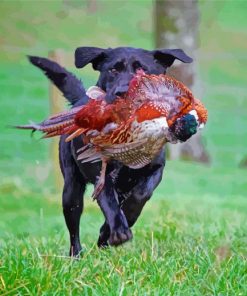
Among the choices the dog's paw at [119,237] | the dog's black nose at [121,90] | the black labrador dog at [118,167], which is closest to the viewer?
the dog's black nose at [121,90]

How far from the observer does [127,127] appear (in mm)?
4352

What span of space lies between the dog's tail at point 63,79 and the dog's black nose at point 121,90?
94 centimetres

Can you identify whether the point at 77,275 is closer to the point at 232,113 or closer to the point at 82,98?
the point at 82,98

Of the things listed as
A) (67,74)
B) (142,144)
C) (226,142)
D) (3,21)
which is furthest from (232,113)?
(142,144)

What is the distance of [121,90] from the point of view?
4527 millimetres

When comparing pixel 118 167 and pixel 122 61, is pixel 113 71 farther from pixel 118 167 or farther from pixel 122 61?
pixel 118 167

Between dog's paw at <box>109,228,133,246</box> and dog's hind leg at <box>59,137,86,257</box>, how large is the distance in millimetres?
696

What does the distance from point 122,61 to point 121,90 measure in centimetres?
36

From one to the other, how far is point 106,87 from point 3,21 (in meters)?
9.16

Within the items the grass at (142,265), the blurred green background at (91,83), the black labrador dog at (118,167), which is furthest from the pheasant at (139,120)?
the blurred green background at (91,83)

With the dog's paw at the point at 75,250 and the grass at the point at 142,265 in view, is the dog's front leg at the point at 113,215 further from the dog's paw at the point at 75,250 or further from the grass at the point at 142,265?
the dog's paw at the point at 75,250

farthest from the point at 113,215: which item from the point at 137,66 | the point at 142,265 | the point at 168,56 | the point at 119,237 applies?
the point at 168,56

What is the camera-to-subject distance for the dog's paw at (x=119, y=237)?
463 cm

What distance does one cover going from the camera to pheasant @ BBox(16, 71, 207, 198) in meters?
4.30
